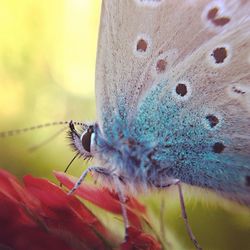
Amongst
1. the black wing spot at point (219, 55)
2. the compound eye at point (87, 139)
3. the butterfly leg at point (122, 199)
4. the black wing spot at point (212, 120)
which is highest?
the black wing spot at point (219, 55)

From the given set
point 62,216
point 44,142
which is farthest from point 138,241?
point 44,142

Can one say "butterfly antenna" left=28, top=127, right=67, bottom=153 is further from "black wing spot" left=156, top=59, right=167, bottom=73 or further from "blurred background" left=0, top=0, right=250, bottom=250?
"black wing spot" left=156, top=59, right=167, bottom=73

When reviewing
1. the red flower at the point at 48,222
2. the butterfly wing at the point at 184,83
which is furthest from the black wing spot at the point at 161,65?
the red flower at the point at 48,222

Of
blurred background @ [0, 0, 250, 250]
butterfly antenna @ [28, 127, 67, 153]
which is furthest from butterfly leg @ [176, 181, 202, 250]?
butterfly antenna @ [28, 127, 67, 153]

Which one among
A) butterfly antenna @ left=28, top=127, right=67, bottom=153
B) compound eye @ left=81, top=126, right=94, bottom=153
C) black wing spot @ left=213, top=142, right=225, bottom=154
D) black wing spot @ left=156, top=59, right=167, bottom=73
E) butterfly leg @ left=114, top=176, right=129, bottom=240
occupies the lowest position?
butterfly leg @ left=114, top=176, right=129, bottom=240

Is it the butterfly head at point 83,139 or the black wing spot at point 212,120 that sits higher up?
the butterfly head at point 83,139

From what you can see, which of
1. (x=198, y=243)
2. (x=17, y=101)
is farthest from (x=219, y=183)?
(x=17, y=101)

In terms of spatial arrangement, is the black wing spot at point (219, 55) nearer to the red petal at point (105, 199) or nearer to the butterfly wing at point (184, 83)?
the butterfly wing at point (184, 83)

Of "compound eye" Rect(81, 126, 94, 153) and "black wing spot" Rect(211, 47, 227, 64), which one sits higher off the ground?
"black wing spot" Rect(211, 47, 227, 64)
